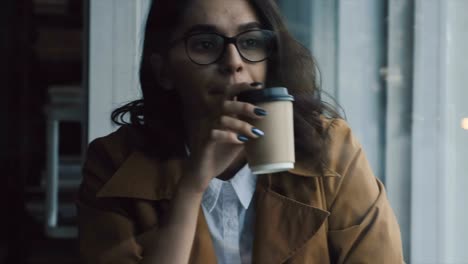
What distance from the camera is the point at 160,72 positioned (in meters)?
1.16

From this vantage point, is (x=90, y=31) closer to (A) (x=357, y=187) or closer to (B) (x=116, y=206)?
(B) (x=116, y=206)

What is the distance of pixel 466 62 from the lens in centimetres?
176

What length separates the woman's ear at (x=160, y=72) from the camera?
1139mm

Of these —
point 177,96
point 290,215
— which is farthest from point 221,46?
point 290,215

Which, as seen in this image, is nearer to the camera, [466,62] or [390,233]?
[390,233]

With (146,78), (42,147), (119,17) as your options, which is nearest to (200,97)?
(146,78)

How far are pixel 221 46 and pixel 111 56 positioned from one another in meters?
0.66

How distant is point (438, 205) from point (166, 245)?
1.13 m

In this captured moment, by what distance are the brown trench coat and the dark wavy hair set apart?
4 cm

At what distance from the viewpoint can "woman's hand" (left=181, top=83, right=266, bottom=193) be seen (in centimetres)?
79

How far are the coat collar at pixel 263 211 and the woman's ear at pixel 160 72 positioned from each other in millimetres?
175

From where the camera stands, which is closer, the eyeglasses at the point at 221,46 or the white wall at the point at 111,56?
the eyeglasses at the point at 221,46

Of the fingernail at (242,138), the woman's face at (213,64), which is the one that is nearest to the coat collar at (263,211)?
the woman's face at (213,64)

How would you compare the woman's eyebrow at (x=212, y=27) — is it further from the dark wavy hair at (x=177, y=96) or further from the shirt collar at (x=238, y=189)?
the shirt collar at (x=238, y=189)
